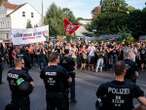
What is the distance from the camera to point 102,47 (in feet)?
89.2

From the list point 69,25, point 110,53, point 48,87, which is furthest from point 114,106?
point 69,25

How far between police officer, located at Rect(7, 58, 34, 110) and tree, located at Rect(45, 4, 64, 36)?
79.7m

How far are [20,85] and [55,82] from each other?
0.79 metres

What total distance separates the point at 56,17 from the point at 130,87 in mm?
90410

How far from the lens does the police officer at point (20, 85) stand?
29.5ft

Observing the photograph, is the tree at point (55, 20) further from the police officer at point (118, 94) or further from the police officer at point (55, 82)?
the police officer at point (118, 94)

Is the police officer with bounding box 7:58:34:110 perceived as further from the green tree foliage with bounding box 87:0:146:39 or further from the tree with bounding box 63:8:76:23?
the tree with bounding box 63:8:76:23

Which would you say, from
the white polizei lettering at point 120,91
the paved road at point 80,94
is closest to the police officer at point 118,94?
the white polizei lettering at point 120,91

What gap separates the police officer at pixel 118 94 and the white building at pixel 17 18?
3698 inches

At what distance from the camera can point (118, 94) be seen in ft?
22.9

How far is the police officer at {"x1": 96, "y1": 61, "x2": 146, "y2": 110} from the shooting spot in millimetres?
6988

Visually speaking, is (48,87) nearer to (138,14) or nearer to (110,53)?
(110,53)

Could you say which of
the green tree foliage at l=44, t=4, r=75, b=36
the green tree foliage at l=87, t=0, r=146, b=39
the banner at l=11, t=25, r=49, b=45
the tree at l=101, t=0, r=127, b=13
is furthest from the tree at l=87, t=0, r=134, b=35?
the banner at l=11, t=25, r=49, b=45

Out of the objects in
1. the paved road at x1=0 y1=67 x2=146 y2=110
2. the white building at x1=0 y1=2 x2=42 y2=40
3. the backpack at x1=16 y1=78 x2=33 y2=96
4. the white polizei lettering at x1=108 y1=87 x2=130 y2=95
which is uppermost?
the white building at x1=0 y1=2 x2=42 y2=40
